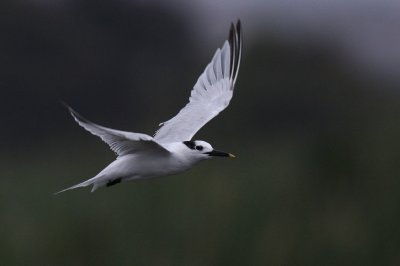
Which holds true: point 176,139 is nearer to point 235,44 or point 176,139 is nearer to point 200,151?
point 200,151

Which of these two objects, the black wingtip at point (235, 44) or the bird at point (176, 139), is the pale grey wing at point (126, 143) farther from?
the black wingtip at point (235, 44)

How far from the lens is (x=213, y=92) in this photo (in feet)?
37.6

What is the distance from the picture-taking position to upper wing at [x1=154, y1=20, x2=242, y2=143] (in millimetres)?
10953

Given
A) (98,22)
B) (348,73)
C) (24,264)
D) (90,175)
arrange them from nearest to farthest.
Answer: (24,264), (90,175), (348,73), (98,22)

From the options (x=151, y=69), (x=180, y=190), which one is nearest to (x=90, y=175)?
(x=180, y=190)

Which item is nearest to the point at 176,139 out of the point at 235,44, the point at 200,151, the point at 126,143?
the point at 200,151

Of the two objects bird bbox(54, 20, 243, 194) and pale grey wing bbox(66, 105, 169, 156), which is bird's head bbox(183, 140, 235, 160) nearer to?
bird bbox(54, 20, 243, 194)

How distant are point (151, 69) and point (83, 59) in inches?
58.4

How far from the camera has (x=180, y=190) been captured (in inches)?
463

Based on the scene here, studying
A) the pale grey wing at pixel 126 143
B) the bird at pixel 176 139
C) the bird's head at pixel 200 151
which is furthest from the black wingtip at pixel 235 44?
the pale grey wing at pixel 126 143

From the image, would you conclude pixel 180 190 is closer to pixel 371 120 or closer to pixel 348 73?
pixel 371 120

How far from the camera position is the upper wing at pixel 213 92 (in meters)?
11.0

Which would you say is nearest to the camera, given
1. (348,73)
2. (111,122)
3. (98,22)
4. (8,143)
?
(348,73)

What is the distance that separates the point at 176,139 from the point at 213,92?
974mm
